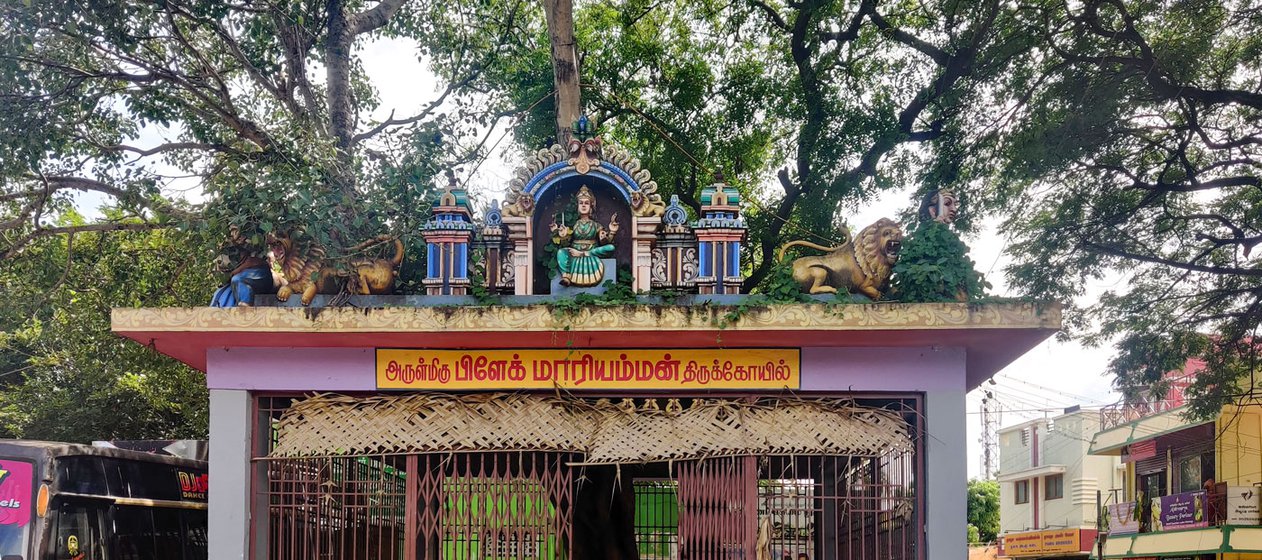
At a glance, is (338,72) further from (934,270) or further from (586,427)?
(934,270)

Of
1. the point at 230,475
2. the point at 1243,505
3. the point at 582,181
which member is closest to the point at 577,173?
the point at 582,181

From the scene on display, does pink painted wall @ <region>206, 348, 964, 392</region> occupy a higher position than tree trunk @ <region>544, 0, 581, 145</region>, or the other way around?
tree trunk @ <region>544, 0, 581, 145</region>

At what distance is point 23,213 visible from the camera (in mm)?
13141

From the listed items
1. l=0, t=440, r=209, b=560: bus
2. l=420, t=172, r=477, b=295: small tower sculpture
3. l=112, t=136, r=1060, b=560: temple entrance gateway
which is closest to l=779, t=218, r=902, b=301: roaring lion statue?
l=112, t=136, r=1060, b=560: temple entrance gateway

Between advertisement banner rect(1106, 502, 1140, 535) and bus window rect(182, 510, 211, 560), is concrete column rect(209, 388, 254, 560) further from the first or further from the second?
advertisement banner rect(1106, 502, 1140, 535)

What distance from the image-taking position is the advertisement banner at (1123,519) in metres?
23.6

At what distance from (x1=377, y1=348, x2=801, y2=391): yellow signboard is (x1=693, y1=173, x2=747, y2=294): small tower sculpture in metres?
0.53

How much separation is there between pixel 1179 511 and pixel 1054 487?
15.3m

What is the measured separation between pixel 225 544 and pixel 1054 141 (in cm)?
890

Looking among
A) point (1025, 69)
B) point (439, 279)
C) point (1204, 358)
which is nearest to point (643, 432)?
point (439, 279)

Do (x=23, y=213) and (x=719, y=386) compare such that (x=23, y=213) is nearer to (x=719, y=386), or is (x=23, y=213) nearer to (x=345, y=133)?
(x=345, y=133)

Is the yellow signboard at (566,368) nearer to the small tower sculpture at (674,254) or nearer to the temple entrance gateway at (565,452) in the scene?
the temple entrance gateway at (565,452)

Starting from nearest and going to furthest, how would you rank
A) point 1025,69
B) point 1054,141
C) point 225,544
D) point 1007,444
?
point 225,544, point 1054,141, point 1025,69, point 1007,444

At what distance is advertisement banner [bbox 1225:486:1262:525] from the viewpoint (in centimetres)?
1878
